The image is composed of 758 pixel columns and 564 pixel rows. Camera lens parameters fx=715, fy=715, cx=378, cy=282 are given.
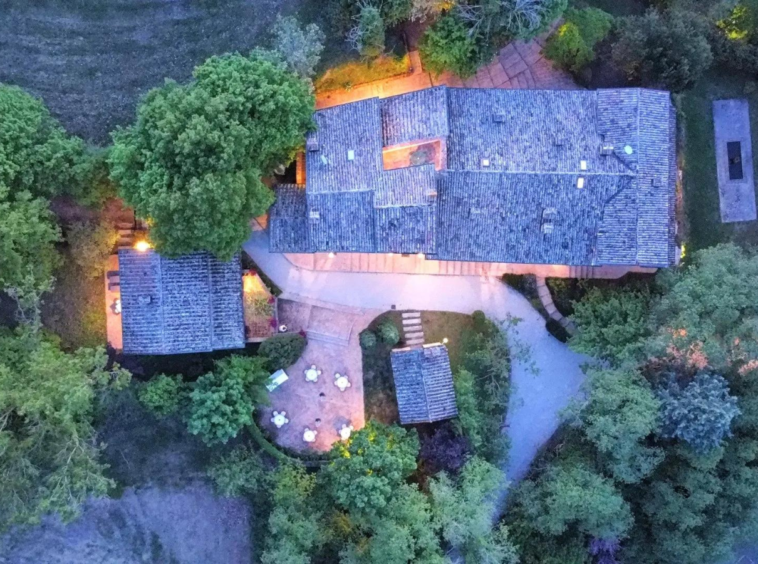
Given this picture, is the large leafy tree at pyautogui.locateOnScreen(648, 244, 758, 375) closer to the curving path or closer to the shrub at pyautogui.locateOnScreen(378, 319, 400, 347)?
the curving path

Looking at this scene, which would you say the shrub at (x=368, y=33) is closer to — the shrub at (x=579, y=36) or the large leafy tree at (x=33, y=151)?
the shrub at (x=579, y=36)

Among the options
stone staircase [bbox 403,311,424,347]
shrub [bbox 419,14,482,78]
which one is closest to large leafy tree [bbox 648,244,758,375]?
stone staircase [bbox 403,311,424,347]

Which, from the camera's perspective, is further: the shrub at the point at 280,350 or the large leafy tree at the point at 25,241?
the shrub at the point at 280,350

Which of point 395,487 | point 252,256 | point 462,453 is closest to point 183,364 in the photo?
point 252,256

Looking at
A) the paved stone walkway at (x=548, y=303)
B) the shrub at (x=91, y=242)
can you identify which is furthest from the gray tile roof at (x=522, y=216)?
the shrub at (x=91, y=242)

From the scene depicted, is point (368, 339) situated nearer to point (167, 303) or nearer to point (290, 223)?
point (290, 223)

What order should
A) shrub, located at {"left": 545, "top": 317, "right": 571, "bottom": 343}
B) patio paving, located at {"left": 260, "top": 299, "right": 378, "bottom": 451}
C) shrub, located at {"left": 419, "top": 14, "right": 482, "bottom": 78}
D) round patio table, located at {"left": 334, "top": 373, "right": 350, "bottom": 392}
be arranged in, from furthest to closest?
shrub, located at {"left": 545, "top": 317, "right": 571, "bottom": 343}, patio paving, located at {"left": 260, "top": 299, "right": 378, "bottom": 451}, round patio table, located at {"left": 334, "top": 373, "right": 350, "bottom": 392}, shrub, located at {"left": 419, "top": 14, "right": 482, "bottom": 78}

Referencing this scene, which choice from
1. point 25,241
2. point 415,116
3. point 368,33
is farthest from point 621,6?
point 25,241
